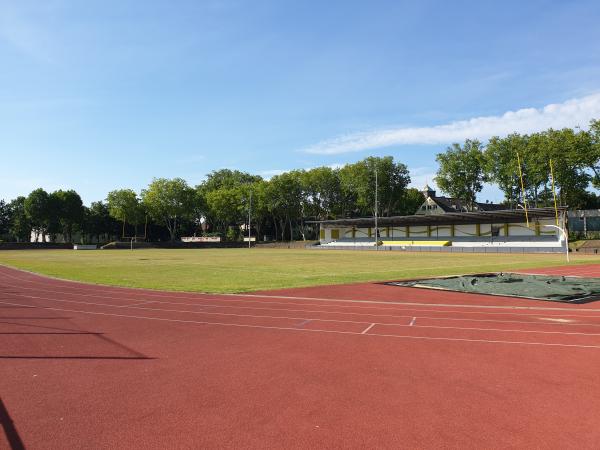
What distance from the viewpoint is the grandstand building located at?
61750 millimetres

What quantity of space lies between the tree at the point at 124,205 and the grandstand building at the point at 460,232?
48914 millimetres

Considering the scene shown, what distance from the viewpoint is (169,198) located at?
10769cm

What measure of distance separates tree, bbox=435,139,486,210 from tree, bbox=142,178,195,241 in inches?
2420

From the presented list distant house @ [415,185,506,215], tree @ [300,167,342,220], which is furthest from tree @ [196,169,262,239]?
distant house @ [415,185,506,215]

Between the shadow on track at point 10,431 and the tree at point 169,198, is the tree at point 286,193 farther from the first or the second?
the shadow on track at point 10,431

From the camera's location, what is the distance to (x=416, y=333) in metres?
9.67

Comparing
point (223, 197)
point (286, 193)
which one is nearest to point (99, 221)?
point (223, 197)

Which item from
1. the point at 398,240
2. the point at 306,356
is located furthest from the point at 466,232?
the point at 306,356

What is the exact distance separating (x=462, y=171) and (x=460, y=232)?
49.4ft

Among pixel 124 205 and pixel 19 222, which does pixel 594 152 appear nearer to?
pixel 124 205

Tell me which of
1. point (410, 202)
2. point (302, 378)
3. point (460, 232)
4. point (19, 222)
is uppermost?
point (410, 202)

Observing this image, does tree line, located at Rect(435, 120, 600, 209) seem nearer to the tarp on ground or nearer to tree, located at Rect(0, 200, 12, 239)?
the tarp on ground

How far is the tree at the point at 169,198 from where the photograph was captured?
107 metres

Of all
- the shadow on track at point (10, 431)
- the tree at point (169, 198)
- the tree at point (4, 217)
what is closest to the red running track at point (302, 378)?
the shadow on track at point (10, 431)
